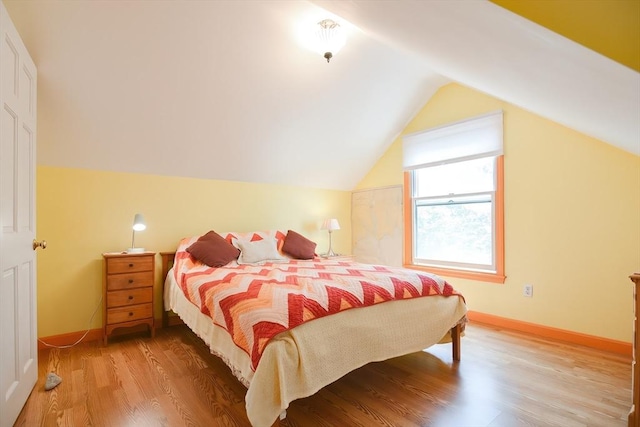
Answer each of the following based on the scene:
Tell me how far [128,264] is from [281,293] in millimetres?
1868

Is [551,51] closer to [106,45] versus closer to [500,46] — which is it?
[500,46]

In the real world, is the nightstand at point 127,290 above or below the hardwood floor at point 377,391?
above

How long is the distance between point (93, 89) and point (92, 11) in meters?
0.62

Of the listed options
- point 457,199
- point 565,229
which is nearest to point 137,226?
point 457,199

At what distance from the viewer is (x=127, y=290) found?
2.82 metres

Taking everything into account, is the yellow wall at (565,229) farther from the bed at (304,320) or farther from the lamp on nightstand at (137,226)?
the lamp on nightstand at (137,226)

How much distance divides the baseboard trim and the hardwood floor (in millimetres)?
116

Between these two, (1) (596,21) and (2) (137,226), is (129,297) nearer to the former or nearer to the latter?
(2) (137,226)

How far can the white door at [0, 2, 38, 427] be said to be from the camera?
4.92 ft

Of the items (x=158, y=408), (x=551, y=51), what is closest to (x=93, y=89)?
(x=158, y=408)

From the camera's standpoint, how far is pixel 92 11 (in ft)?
6.72

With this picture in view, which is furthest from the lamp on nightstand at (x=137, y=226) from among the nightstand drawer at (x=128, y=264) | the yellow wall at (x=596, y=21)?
the yellow wall at (x=596, y=21)

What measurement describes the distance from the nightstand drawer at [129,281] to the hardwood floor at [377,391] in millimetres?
538

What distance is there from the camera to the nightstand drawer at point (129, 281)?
2.75 meters
